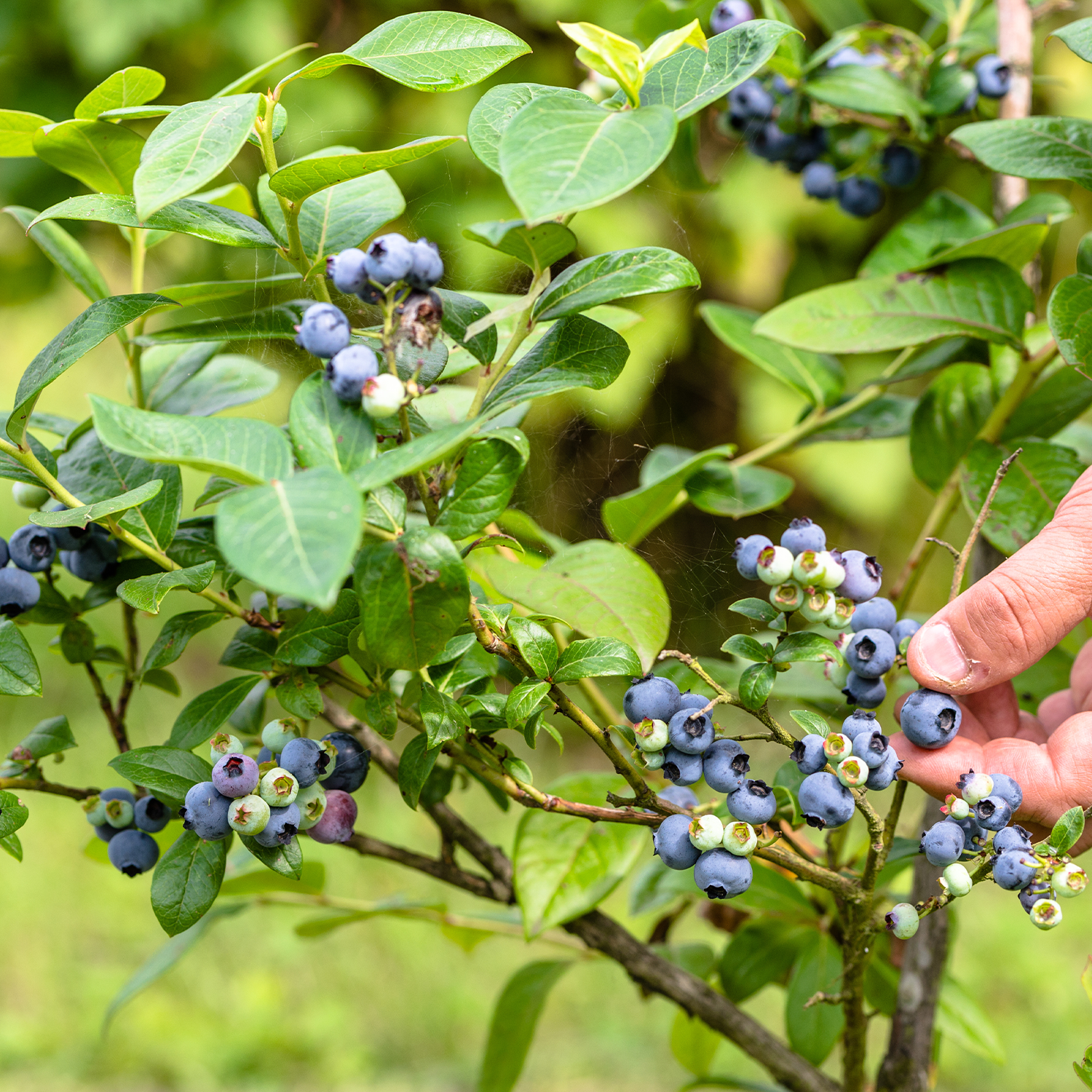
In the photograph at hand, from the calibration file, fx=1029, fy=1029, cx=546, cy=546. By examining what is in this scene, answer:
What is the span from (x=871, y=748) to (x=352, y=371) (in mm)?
262

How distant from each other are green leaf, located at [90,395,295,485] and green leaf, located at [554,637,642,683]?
18cm

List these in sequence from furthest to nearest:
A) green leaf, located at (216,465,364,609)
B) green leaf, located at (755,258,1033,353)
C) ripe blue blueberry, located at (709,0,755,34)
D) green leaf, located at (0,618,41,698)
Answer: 1. ripe blue blueberry, located at (709,0,755,34)
2. green leaf, located at (755,258,1033,353)
3. green leaf, located at (0,618,41,698)
4. green leaf, located at (216,465,364,609)

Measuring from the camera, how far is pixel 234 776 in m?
0.43

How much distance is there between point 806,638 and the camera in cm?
46

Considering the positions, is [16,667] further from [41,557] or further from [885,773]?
[885,773]

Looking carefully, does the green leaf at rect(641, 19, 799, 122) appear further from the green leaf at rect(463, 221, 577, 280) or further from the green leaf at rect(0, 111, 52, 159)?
the green leaf at rect(0, 111, 52, 159)

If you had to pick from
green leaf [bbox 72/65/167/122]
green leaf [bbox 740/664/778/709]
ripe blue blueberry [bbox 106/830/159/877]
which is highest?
green leaf [bbox 72/65/167/122]

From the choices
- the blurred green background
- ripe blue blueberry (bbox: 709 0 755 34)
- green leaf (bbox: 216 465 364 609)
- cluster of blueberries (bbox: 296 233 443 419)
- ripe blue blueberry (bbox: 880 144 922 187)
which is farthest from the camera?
the blurred green background

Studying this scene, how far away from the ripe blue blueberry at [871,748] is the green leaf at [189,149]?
1.10 feet

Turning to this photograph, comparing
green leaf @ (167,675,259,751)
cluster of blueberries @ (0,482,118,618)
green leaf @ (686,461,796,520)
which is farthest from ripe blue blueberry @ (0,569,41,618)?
green leaf @ (686,461,796,520)

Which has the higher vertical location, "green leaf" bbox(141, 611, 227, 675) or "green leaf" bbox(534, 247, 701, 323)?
"green leaf" bbox(534, 247, 701, 323)

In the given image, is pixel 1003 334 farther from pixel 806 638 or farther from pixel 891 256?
pixel 806 638

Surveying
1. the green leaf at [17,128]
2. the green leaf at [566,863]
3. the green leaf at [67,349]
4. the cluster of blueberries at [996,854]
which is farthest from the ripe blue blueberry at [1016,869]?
the green leaf at [17,128]

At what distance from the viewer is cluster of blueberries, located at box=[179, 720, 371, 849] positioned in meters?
0.43
